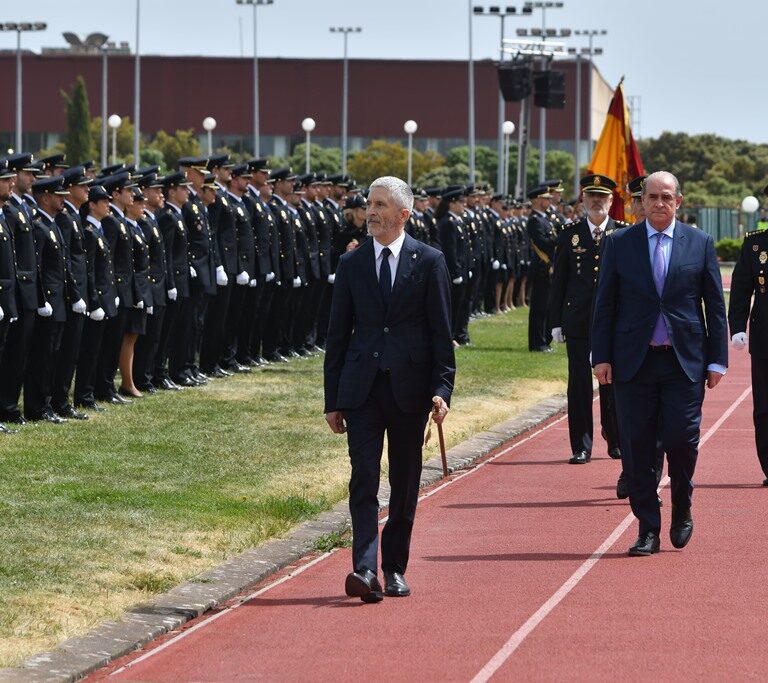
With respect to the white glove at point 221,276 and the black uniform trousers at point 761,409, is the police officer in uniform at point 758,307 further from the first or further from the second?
the white glove at point 221,276

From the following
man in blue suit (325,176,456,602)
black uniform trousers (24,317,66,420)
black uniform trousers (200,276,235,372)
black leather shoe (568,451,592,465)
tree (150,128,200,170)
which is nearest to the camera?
man in blue suit (325,176,456,602)

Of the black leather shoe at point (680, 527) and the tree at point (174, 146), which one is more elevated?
the tree at point (174, 146)

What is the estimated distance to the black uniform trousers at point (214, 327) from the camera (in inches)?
810

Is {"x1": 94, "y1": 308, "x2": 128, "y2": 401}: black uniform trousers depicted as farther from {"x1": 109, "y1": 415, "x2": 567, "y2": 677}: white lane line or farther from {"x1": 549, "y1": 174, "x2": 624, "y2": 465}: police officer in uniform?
{"x1": 549, "y1": 174, "x2": 624, "y2": 465}: police officer in uniform

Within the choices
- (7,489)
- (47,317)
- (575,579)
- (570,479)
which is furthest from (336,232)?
(575,579)

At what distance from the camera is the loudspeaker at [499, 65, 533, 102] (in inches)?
2026

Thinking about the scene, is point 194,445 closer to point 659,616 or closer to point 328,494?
point 328,494

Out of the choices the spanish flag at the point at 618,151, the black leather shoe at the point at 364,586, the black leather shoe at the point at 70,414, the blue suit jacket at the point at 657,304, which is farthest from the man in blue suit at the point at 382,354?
the spanish flag at the point at 618,151

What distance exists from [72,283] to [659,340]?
6996 millimetres

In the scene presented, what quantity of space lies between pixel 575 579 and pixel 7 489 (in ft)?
12.8

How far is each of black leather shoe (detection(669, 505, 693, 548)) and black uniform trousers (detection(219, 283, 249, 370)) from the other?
1113 cm

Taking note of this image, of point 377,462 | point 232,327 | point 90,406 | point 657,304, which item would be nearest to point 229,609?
point 377,462

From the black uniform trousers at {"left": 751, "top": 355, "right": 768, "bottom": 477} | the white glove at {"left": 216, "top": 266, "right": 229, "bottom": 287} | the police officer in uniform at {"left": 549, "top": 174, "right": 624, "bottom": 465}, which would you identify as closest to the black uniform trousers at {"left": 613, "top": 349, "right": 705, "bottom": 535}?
the black uniform trousers at {"left": 751, "top": 355, "right": 768, "bottom": 477}

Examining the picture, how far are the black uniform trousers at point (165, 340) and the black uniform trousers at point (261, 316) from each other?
2.72 m
